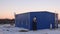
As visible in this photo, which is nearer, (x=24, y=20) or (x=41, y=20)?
(x=41, y=20)

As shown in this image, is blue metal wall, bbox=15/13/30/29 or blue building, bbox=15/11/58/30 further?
blue metal wall, bbox=15/13/30/29

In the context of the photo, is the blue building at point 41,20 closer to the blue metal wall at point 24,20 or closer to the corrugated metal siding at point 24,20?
the blue metal wall at point 24,20

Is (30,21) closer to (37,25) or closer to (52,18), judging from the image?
(37,25)

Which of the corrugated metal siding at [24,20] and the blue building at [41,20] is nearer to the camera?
the blue building at [41,20]

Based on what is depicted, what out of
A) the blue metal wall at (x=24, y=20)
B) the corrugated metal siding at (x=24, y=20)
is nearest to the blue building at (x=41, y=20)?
the blue metal wall at (x=24, y=20)

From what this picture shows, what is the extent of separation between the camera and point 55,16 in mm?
21984

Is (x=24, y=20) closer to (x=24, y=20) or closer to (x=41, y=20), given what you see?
(x=24, y=20)

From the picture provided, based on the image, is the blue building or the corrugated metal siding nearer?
the blue building

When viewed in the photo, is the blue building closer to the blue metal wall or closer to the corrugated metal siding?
the blue metal wall

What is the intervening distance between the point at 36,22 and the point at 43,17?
5.44 feet

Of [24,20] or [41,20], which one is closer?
[41,20]

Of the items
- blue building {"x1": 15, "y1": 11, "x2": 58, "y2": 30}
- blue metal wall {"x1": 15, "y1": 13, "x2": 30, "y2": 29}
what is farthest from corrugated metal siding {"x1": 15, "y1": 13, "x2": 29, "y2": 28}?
blue building {"x1": 15, "y1": 11, "x2": 58, "y2": 30}

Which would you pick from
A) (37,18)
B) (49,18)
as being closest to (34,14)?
(37,18)

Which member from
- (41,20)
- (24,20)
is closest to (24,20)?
(24,20)
